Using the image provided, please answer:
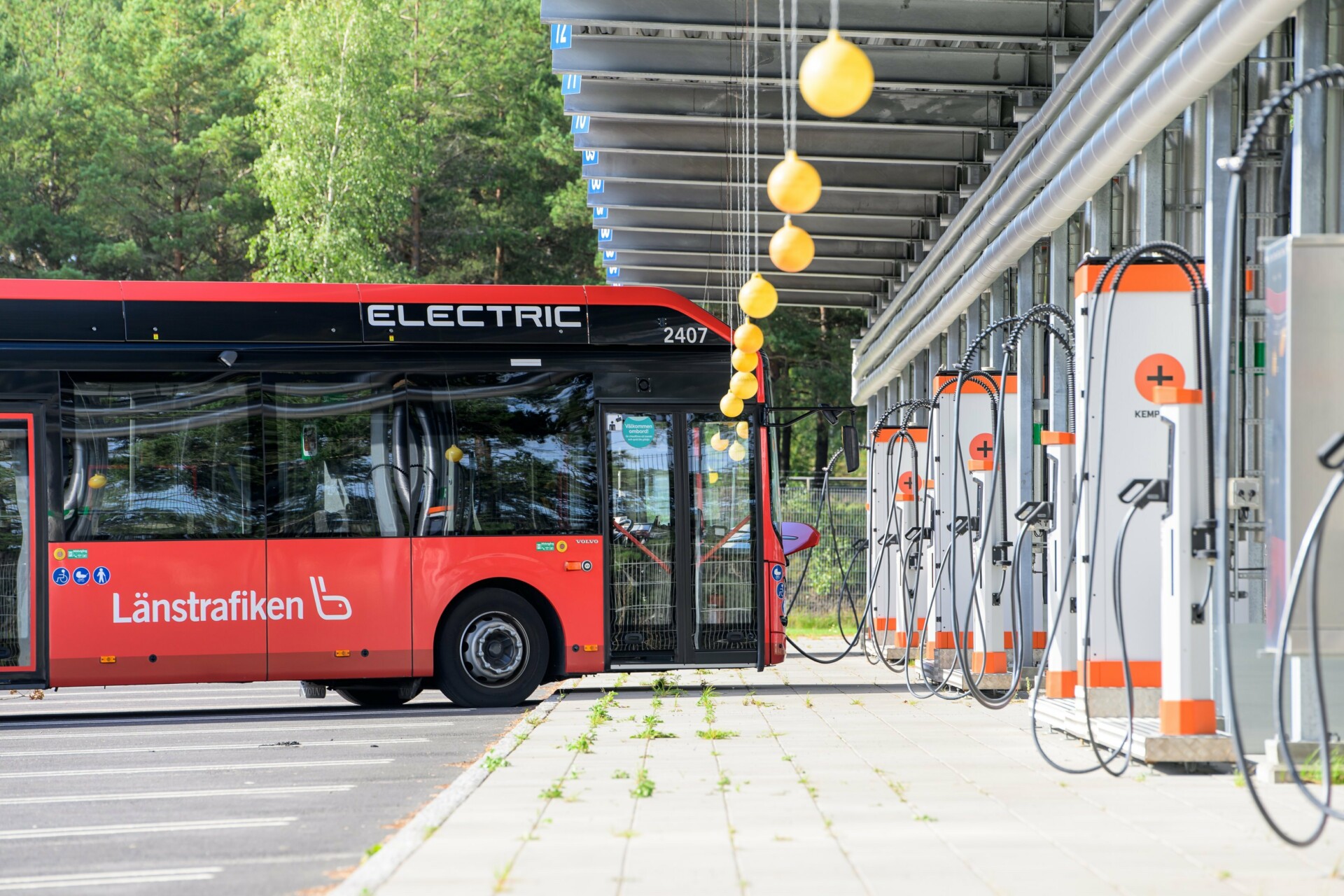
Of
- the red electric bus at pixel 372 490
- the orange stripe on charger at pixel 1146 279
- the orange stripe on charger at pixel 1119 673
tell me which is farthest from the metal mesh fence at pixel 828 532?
the orange stripe on charger at pixel 1146 279

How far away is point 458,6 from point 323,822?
3900 centimetres

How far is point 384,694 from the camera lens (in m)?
14.9

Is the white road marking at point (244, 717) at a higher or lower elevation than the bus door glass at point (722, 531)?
lower

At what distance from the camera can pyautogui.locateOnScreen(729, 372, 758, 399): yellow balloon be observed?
40.7 feet

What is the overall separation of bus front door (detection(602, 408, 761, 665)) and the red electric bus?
2 cm

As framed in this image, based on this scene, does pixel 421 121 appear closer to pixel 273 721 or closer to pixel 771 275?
pixel 771 275

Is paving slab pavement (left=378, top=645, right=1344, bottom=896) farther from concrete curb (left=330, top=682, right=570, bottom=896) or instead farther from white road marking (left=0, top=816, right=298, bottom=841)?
white road marking (left=0, top=816, right=298, bottom=841)

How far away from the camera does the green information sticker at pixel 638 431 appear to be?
13609 mm

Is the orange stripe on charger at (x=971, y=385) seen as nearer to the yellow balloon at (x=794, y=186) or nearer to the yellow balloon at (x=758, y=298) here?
the yellow balloon at (x=758, y=298)

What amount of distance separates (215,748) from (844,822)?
6.09m

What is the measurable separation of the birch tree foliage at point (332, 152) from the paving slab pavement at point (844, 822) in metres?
28.3

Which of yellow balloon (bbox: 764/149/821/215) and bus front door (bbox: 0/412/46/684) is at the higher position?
yellow balloon (bbox: 764/149/821/215)

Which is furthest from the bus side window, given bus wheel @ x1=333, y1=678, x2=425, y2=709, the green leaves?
the green leaves

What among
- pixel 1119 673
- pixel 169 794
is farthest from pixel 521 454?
pixel 1119 673
